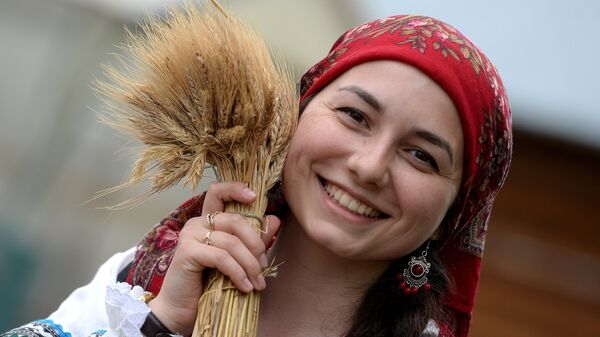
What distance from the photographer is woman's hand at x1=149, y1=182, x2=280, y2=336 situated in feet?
5.88

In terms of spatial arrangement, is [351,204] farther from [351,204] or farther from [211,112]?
[211,112]

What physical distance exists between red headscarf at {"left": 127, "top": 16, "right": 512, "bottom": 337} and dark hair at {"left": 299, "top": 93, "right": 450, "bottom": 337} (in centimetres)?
9

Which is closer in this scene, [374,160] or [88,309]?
[374,160]

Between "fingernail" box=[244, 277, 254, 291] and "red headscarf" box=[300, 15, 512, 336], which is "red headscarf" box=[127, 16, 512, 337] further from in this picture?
"fingernail" box=[244, 277, 254, 291]

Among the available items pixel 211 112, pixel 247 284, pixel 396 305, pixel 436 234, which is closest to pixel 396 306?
pixel 396 305

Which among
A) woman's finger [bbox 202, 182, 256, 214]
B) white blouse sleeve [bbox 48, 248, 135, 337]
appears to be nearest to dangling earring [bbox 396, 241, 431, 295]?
woman's finger [bbox 202, 182, 256, 214]

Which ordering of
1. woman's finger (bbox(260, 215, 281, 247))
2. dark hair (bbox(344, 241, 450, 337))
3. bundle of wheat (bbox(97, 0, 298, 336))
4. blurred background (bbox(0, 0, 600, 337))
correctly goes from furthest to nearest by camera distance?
1. blurred background (bbox(0, 0, 600, 337))
2. dark hair (bbox(344, 241, 450, 337))
3. woman's finger (bbox(260, 215, 281, 247))
4. bundle of wheat (bbox(97, 0, 298, 336))

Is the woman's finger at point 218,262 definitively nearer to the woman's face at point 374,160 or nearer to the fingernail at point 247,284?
the fingernail at point 247,284

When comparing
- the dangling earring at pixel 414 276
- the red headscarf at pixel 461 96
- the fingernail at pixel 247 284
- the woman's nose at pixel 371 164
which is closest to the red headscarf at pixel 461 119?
the red headscarf at pixel 461 96

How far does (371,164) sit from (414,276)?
0.40m

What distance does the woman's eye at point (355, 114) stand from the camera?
1.86 metres

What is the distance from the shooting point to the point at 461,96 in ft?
6.20

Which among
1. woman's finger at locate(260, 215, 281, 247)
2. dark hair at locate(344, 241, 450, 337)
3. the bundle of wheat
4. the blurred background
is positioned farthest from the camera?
the blurred background

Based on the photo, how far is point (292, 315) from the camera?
6.66 feet
